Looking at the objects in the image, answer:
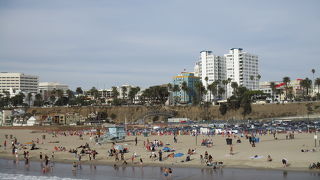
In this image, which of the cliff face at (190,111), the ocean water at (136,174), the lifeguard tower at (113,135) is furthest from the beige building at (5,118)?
the ocean water at (136,174)

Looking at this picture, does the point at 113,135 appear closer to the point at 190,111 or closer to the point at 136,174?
the point at 136,174

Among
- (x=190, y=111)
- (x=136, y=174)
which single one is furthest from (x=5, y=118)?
(x=136, y=174)

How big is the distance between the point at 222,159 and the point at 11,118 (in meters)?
112

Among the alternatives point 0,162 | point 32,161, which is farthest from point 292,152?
point 0,162

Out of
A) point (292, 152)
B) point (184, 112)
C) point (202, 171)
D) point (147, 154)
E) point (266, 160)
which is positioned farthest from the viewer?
point (184, 112)

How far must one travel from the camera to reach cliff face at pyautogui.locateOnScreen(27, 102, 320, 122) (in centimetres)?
13000

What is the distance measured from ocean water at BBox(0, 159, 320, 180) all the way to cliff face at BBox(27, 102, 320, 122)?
87.7 m

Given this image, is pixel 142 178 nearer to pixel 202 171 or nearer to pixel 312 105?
pixel 202 171

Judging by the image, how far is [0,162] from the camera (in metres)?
43.2

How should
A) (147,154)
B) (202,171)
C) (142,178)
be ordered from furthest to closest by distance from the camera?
(147,154)
(202,171)
(142,178)

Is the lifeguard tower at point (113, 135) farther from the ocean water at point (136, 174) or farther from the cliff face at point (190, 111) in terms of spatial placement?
the cliff face at point (190, 111)

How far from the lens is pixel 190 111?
139875 millimetres

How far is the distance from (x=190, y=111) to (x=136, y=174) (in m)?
108

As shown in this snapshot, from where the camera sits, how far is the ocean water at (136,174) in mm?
29547
